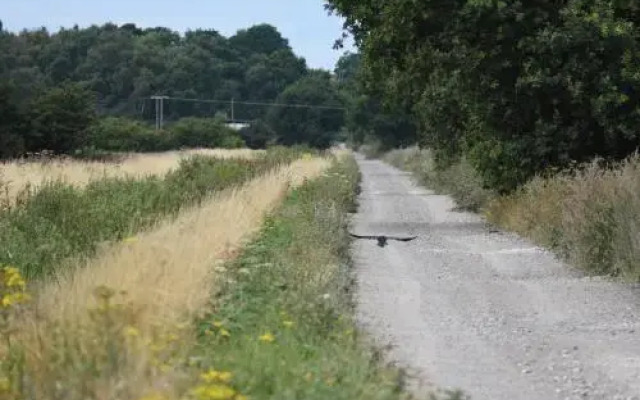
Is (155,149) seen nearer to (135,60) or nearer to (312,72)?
(135,60)

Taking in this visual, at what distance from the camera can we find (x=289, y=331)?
7.49 m

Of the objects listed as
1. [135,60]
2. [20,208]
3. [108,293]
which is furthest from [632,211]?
[135,60]

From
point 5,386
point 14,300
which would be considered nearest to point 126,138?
point 14,300

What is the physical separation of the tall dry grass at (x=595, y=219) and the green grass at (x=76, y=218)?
243 inches

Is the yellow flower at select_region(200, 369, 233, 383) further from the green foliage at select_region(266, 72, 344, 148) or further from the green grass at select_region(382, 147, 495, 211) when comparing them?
the green foliage at select_region(266, 72, 344, 148)

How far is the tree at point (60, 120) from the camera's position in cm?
5909

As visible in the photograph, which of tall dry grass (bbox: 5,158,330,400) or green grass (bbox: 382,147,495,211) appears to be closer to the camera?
tall dry grass (bbox: 5,158,330,400)

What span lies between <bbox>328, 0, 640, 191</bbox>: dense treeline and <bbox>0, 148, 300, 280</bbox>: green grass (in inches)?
215

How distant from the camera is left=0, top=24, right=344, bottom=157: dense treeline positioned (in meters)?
59.9

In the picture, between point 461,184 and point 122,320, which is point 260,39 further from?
point 122,320

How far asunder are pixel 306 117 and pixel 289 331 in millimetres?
117469

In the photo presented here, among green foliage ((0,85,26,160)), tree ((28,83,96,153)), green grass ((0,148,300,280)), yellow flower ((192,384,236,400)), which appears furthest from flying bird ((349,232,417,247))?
tree ((28,83,96,153))

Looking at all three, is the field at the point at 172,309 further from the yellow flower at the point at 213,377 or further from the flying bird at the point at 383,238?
the flying bird at the point at 383,238

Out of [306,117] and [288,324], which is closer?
[288,324]
